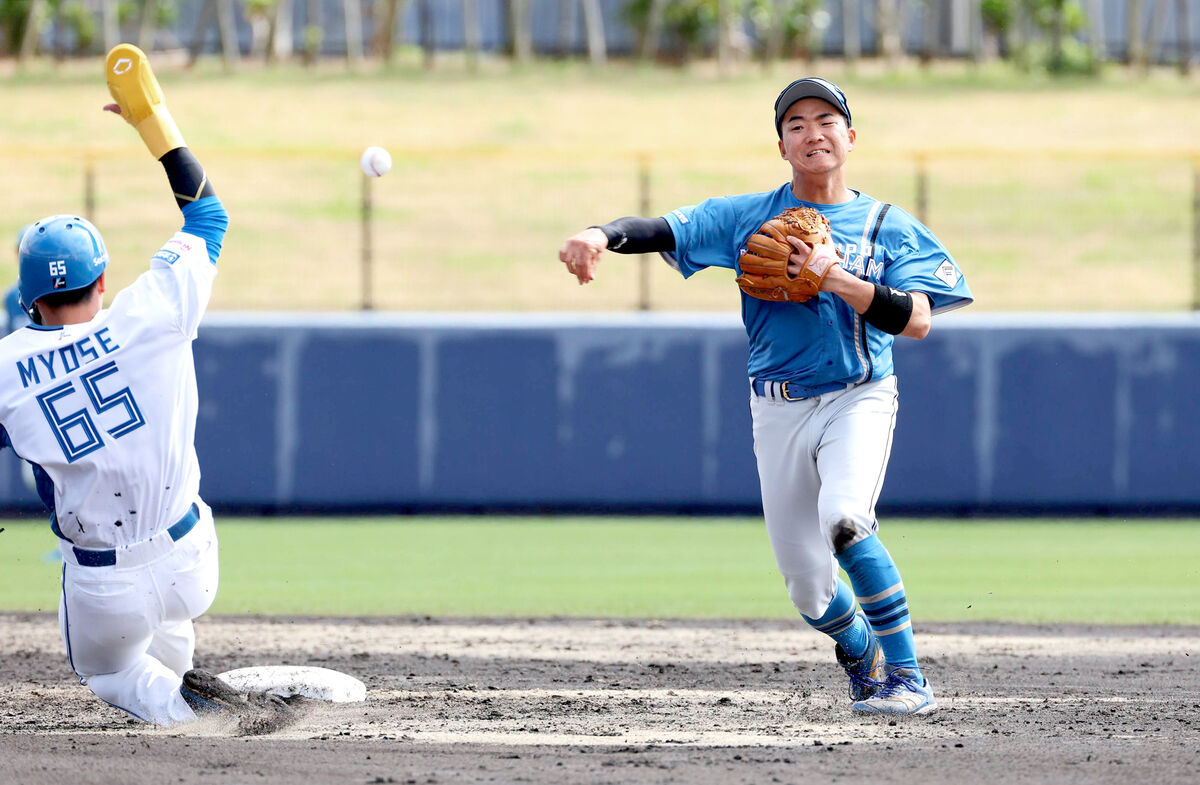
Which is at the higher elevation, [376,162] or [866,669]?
[376,162]

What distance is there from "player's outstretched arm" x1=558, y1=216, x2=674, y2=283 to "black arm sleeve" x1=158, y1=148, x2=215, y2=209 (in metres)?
1.09

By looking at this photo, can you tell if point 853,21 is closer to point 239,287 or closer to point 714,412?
point 239,287

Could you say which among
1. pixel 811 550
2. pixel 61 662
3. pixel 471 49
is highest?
pixel 471 49

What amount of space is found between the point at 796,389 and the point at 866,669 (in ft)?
3.17

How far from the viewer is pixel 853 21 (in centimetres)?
3269

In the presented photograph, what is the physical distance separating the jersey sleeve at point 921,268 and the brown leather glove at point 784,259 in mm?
239

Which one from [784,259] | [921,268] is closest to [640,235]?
[784,259]

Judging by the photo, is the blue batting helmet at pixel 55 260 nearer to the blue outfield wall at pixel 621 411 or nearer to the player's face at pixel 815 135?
the player's face at pixel 815 135

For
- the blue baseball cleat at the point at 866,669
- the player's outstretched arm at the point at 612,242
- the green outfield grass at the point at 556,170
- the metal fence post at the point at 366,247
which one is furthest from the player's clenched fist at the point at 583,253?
the green outfield grass at the point at 556,170

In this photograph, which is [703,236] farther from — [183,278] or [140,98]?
→ [140,98]

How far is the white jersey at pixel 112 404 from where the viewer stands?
4457mm

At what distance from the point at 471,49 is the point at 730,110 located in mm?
6339

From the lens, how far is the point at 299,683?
547cm

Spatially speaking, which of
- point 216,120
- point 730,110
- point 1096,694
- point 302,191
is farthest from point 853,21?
point 1096,694
